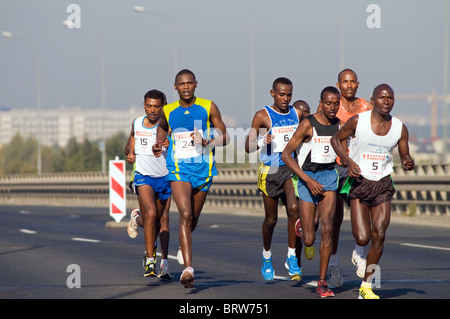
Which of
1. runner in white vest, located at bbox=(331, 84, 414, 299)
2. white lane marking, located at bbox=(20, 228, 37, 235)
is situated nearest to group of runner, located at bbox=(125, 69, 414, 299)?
runner in white vest, located at bbox=(331, 84, 414, 299)

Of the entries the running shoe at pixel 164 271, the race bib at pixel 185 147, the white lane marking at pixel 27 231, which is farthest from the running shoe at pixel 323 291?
the white lane marking at pixel 27 231

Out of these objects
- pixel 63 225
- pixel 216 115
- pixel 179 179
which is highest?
pixel 216 115

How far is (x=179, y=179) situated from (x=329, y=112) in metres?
1.76

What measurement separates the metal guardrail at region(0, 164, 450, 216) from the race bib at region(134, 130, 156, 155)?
1246cm

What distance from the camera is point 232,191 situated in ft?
124

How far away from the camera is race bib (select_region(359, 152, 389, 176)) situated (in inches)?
367

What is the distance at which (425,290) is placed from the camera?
9891 millimetres

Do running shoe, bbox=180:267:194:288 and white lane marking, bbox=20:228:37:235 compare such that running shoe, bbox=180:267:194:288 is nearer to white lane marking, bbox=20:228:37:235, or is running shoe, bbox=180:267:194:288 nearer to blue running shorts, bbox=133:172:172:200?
blue running shorts, bbox=133:172:172:200

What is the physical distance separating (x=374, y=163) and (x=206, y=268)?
4176 millimetres

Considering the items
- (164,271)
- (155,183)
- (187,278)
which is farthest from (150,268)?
(187,278)

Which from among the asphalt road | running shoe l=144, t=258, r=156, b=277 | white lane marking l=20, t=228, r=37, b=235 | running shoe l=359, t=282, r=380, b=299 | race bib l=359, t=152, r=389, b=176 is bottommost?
white lane marking l=20, t=228, r=37, b=235

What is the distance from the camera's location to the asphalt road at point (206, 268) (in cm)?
991
